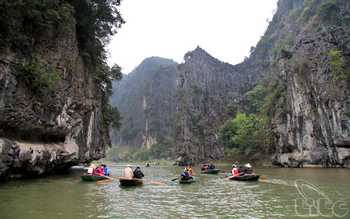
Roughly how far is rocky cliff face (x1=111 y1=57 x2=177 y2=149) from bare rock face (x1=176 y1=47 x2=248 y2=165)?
37137 mm

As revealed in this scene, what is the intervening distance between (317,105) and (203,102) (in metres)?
37.5

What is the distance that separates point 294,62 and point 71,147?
94.3 feet

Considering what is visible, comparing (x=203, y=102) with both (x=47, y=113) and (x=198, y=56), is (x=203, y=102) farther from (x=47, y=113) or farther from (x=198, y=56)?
(x=47, y=113)

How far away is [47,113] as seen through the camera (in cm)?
1816

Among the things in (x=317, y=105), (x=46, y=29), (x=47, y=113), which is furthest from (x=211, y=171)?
(x=317, y=105)

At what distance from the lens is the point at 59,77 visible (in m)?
19.0

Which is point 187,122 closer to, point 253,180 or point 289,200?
point 253,180

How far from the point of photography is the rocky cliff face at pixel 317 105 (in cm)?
3409

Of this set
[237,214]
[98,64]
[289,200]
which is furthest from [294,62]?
[237,214]

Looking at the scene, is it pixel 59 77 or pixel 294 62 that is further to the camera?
pixel 294 62

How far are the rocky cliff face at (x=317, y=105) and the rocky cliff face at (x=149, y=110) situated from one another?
71.9 metres

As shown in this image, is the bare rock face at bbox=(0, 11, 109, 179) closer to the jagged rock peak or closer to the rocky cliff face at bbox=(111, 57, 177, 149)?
the jagged rock peak

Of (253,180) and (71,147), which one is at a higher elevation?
(71,147)

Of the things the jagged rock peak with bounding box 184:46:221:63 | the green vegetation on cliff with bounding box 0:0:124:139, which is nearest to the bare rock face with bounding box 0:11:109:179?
the green vegetation on cliff with bounding box 0:0:124:139
